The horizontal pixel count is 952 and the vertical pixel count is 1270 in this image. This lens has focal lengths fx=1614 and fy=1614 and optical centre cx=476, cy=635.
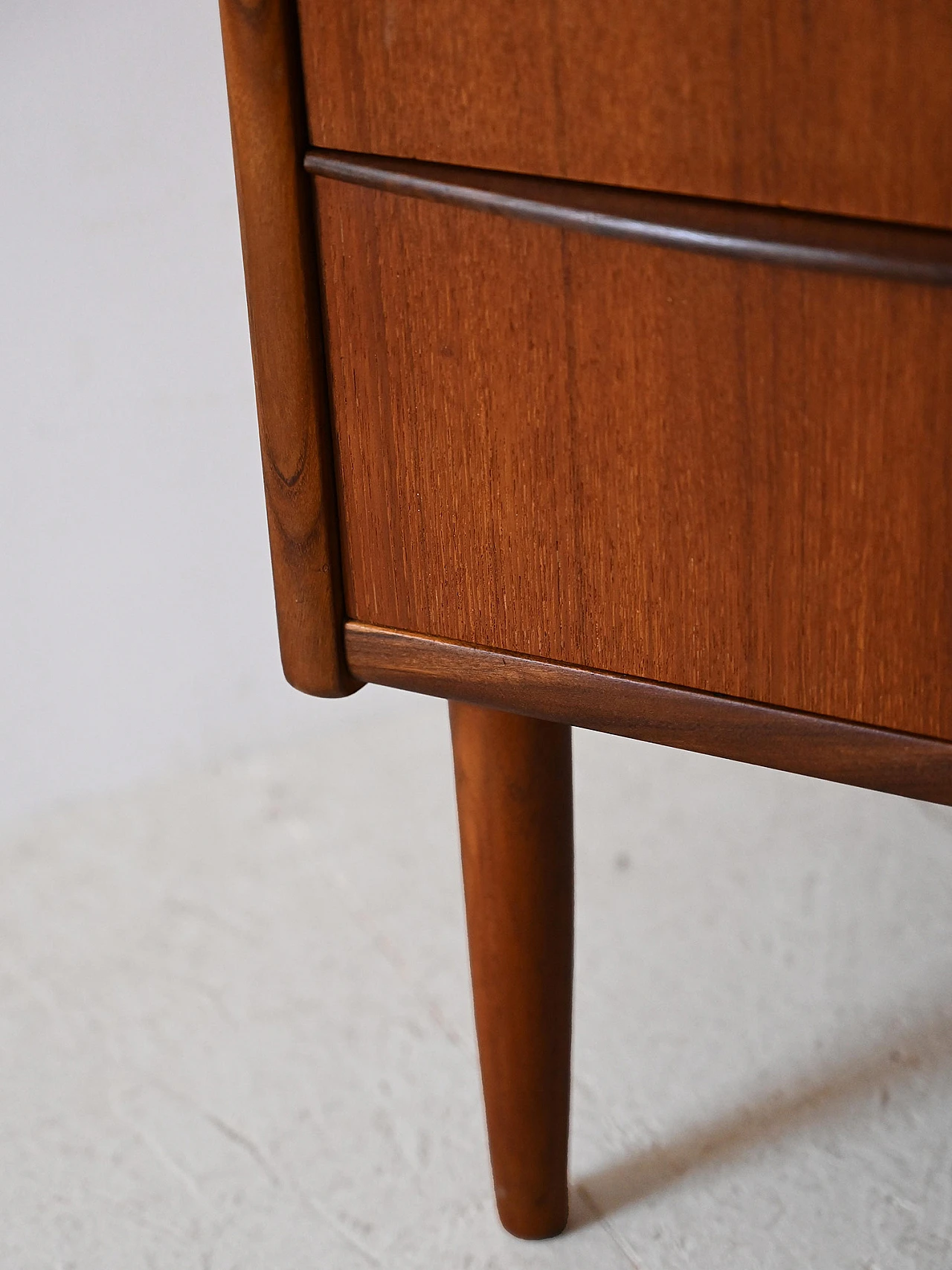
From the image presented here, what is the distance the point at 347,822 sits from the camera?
3.37ft

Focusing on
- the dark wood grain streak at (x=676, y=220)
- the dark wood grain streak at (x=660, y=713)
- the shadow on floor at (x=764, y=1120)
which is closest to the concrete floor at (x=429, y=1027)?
the shadow on floor at (x=764, y=1120)

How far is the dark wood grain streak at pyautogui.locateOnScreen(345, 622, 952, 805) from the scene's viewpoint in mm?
486

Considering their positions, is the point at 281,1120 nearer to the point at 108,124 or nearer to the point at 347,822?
the point at 347,822

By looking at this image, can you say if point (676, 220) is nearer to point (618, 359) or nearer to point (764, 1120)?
point (618, 359)

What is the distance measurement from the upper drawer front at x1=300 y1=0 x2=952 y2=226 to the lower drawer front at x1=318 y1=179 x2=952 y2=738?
0.02 meters

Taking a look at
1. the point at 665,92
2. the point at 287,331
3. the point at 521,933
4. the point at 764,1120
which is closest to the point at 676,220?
the point at 665,92

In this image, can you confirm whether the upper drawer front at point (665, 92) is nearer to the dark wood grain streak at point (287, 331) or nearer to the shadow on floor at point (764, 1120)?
the dark wood grain streak at point (287, 331)

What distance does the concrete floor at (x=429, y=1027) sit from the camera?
0.73 metres

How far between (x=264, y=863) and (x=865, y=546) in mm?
607

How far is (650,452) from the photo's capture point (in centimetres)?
48

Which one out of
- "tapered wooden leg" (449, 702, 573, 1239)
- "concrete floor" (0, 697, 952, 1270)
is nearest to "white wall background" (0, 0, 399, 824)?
"concrete floor" (0, 697, 952, 1270)

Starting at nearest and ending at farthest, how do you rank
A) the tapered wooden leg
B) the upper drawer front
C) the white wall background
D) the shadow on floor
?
the upper drawer front < the tapered wooden leg < the shadow on floor < the white wall background

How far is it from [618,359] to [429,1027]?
1.57 ft

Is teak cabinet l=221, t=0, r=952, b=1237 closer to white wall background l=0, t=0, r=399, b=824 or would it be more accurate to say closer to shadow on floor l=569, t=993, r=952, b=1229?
shadow on floor l=569, t=993, r=952, b=1229
